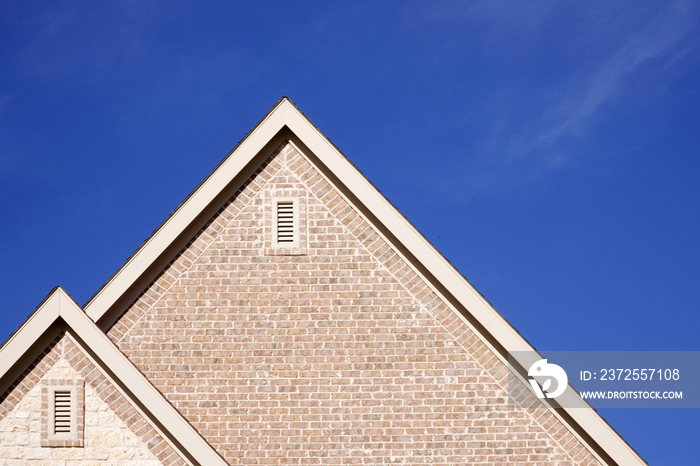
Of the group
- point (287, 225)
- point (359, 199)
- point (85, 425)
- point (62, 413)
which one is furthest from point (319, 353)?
point (62, 413)

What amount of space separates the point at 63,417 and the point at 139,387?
97 cm

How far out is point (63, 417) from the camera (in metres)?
8.16

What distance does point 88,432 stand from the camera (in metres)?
8.23

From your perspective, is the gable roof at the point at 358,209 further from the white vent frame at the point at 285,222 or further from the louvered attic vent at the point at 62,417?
the louvered attic vent at the point at 62,417

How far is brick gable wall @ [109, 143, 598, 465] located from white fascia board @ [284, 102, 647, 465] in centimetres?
30

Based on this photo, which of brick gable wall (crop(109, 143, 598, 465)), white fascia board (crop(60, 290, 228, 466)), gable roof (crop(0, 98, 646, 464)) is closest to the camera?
white fascia board (crop(60, 290, 228, 466))

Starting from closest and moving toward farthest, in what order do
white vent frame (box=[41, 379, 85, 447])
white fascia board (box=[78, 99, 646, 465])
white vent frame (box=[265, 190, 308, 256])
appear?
1. white vent frame (box=[41, 379, 85, 447])
2. white fascia board (box=[78, 99, 646, 465])
3. white vent frame (box=[265, 190, 308, 256])

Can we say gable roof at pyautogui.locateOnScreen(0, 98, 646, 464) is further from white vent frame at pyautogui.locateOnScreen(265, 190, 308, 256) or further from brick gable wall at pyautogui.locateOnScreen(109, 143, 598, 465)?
white vent frame at pyautogui.locateOnScreen(265, 190, 308, 256)

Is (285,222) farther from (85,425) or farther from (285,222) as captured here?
(85,425)

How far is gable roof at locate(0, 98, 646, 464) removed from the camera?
33.1ft

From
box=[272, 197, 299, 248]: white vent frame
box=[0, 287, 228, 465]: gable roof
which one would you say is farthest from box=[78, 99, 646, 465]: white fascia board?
box=[0, 287, 228, 465]: gable roof

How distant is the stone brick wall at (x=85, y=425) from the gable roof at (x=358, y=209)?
212cm

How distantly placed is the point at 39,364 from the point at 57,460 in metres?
1.26

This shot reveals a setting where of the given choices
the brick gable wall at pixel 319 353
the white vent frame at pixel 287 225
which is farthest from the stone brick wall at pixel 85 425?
the white vent frame at pixel 287 225
